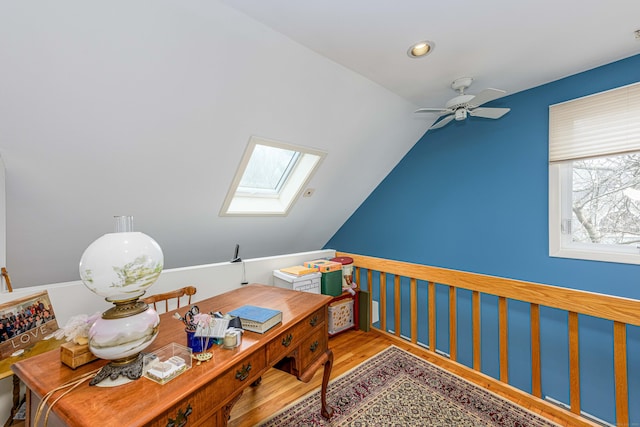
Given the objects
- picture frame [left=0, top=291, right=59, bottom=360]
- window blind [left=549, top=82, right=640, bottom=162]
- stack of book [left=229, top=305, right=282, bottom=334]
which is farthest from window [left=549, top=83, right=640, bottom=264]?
picture frame [left=0, top=291, right=59, bottom=360]

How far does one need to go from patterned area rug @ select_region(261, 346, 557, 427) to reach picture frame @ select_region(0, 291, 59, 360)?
1.27m

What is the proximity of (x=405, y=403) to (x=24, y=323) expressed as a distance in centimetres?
218

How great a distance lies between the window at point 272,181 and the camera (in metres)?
2.68

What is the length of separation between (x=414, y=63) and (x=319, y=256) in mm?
2013

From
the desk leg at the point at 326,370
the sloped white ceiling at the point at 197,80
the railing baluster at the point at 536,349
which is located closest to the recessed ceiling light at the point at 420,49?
the sloped white ceiling at the point at 197,80

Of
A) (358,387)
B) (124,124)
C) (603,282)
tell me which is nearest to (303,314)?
(358,387)

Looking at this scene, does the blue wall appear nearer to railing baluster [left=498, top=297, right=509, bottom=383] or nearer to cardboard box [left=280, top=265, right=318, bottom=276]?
railing baluster [left=498, top=297, right=509, bottom=383]

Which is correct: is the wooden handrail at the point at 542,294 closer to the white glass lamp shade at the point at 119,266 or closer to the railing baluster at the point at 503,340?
the railing baluster at the point at 503,340

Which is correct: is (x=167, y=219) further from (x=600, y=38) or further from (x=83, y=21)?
(x=600, y=38)

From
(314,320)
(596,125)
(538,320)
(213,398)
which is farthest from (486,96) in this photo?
(213,398)

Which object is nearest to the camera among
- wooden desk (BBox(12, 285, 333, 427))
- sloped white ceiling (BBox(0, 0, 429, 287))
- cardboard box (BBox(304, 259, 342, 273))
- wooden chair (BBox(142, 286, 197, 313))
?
wooden desk (BBox(12, 285, 333, 427))

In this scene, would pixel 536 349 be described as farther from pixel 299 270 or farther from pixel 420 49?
pixel 420 49

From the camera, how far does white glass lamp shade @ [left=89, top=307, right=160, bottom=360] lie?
813mm

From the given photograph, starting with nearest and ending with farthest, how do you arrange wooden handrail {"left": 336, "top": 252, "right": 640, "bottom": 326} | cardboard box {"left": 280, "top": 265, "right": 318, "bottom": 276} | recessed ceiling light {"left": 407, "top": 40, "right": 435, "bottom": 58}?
wooden handrail {"left": 336, "top": 252, "right": 640, "bottom": 326}
recessed ceiling light {"left": 407, "top": 40, "right": 435, "bottom": 58}
cardboard box {"left": 280, "top": 265, "right": 318, "bottom": 276}
